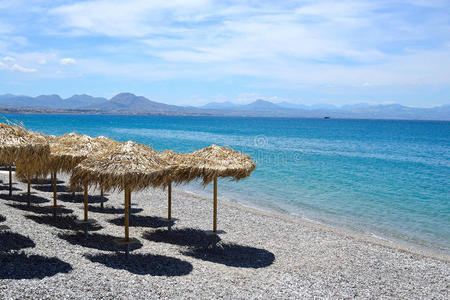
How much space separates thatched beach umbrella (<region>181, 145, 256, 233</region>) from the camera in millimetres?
8484

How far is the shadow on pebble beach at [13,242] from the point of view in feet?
24.7

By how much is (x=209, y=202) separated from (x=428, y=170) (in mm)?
22244

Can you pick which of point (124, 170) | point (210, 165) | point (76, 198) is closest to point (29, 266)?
point (124, 170)

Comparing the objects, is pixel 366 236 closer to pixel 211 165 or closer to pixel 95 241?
pixel 211 165

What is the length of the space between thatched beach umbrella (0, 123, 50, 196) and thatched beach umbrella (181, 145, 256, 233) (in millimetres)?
3059

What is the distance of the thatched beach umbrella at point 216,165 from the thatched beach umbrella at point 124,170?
92 centimetres

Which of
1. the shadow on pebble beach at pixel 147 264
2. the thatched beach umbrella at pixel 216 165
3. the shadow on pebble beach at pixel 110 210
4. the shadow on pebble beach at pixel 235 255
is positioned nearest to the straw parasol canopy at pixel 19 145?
the shadow on pebble beach at pixel 147 264

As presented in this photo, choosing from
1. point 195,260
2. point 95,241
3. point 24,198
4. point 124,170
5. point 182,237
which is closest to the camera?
point 124,170

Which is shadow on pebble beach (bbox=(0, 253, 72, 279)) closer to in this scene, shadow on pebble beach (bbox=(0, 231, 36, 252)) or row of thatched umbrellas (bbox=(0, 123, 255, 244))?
shadow on pebble beach (bbox=(0, 231, 36, 252))

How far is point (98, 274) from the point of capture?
6.66 meters

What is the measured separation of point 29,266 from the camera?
663cm

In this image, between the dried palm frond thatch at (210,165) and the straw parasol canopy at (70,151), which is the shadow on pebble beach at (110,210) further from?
the dried palm frond thatch at (210,165)

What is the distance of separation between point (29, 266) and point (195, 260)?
11.3ft

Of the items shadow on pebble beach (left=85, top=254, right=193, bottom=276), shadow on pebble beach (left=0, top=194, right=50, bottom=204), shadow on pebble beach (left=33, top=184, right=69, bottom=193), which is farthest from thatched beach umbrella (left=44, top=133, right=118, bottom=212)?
shadow on pebble beach (left=33, top=184, right=69, bottom=193)
